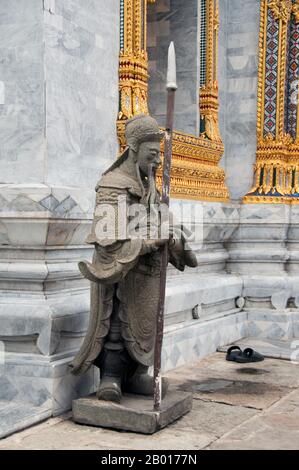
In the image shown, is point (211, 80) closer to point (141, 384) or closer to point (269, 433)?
point (141, 384)

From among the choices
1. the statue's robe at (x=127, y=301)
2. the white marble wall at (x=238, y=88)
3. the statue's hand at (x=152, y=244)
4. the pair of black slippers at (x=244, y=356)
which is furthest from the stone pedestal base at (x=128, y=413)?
the white marble wall at (x=238, y=88)

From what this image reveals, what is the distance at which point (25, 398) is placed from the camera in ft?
17.9

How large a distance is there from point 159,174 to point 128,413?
300 cm

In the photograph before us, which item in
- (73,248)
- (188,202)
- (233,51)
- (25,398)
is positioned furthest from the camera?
(233,51)

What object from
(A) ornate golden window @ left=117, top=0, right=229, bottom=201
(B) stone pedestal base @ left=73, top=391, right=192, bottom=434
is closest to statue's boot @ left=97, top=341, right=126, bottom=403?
(B) stone pedestal base @ left=73, top=391, right=192, bottom=434

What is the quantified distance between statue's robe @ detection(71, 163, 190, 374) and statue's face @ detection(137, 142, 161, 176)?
0.13 m

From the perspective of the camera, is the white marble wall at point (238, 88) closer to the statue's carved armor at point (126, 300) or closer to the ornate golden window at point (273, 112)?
the ornate golden window at point (273, 112)

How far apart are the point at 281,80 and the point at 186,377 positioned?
419 cm

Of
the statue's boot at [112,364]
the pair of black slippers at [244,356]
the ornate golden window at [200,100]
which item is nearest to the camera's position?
the statue's boot at [112,364]

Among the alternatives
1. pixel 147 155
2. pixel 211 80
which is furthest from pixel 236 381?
pixel 211 80

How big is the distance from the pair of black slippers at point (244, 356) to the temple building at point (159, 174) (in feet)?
0.97

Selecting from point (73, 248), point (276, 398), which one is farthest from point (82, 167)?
point (276, 398)

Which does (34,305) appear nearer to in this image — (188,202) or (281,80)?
(188,202)

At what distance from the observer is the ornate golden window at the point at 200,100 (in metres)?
6.88
